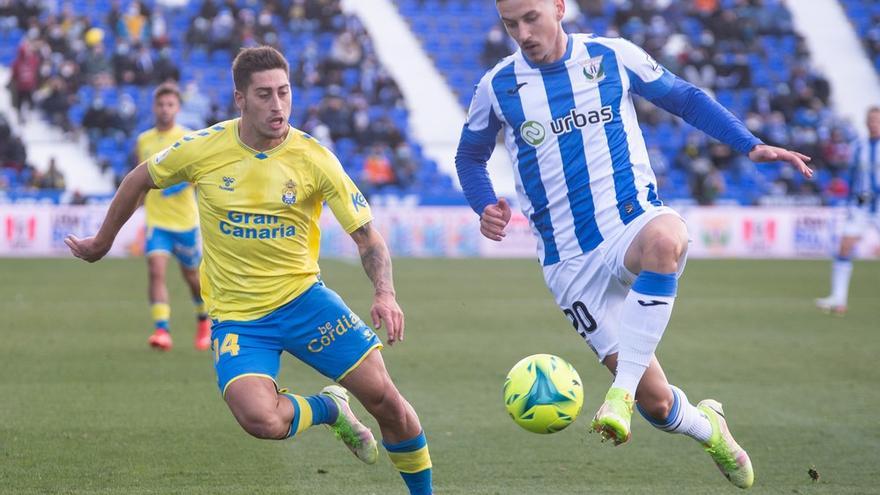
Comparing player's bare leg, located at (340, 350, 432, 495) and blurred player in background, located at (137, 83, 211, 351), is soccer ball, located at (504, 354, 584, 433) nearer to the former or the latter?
player's bare leg, located at (340, 350, 432, 495)

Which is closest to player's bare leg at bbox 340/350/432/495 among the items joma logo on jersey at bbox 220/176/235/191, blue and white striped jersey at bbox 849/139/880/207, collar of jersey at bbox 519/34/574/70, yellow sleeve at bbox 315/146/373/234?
yellow sleeve at bbox 315/146/373/234

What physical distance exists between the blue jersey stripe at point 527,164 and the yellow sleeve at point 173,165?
59.4 inches

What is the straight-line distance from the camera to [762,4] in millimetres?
31891

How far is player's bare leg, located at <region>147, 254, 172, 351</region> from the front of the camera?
410 inches

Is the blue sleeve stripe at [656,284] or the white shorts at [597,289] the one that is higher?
the blue sleeve stripe at [656,284]

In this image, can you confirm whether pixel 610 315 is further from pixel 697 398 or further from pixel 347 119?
pixel 347 119

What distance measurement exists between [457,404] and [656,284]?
3.35 metres

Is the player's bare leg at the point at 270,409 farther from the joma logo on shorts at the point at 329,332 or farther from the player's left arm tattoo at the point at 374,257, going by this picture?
the player's left arm tattoo at the point at 374,257

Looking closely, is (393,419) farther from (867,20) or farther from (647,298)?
(867,20)

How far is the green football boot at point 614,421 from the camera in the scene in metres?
4.54

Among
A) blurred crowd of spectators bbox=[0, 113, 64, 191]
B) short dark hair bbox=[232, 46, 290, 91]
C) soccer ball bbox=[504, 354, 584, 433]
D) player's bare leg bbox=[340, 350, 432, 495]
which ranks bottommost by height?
blurred crowd of spectators bbox=[0, 113, 64, 191]

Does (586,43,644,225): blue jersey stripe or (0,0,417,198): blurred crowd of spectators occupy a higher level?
(586,43,644,225): blue jersey stripe

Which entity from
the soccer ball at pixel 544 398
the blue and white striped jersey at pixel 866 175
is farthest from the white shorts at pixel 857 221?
the soccer ball at pixel 544 398

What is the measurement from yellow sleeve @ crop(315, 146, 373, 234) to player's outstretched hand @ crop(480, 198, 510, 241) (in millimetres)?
556
